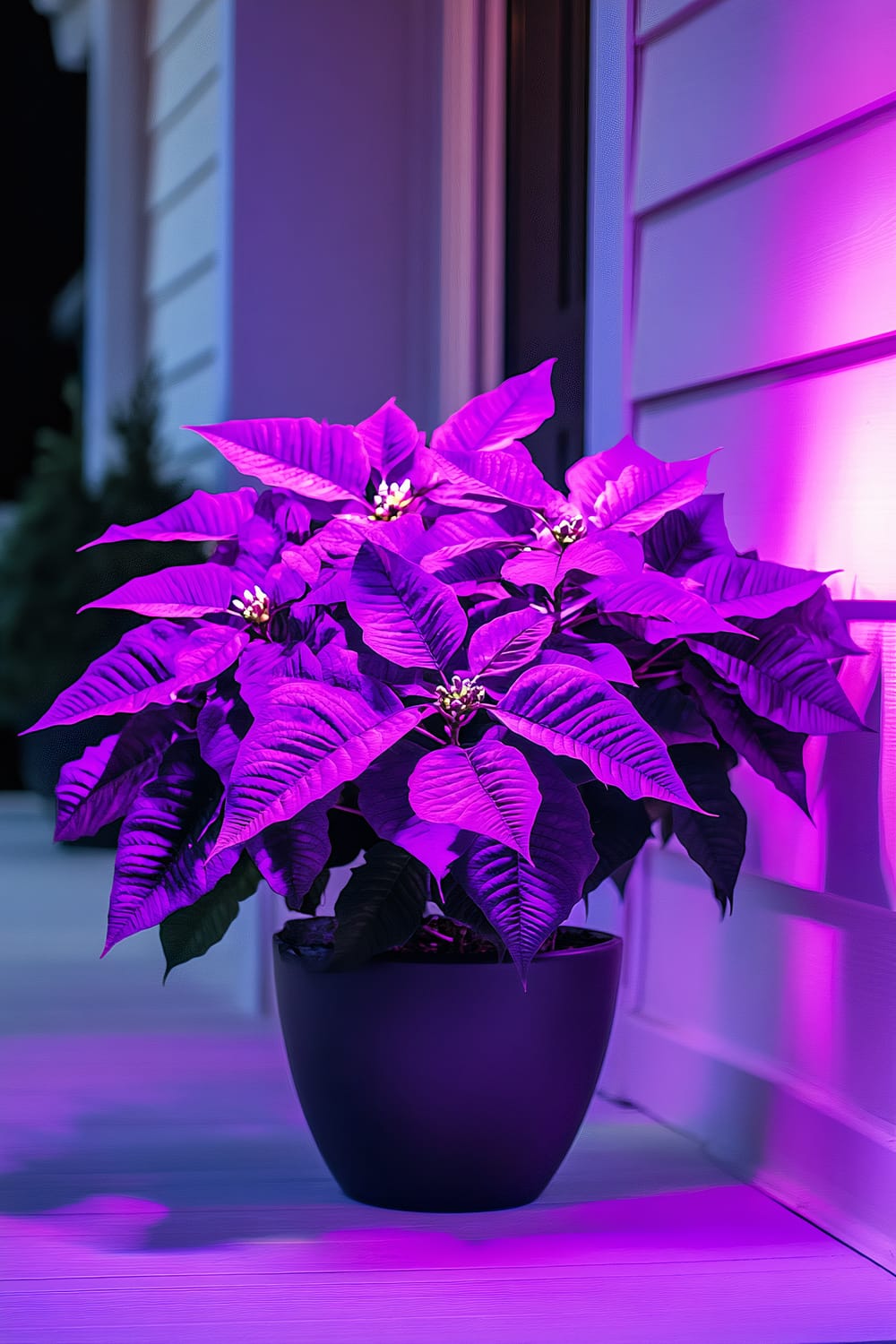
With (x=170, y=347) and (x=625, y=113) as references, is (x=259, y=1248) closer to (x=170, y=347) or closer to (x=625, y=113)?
(x=625, y=113)

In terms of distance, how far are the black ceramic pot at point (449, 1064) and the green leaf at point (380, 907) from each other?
5 cm

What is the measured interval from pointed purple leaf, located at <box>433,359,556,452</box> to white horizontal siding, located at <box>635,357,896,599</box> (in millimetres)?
235

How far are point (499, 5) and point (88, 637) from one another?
6.84 feet

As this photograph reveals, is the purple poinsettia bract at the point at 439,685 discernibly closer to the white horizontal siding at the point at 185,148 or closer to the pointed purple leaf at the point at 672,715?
the pointed purple leaf at the point at 672,715

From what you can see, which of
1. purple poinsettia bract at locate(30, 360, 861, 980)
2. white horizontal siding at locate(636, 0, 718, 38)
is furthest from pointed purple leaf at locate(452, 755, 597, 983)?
white horizontal siding at locate(636, 0, 718, 38)

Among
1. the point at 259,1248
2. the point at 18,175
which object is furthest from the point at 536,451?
the point at 18,175

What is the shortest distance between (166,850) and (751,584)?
18.6 inches

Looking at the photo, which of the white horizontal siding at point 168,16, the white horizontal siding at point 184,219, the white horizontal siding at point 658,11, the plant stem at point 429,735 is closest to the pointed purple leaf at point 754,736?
the plant stem at point 429,735

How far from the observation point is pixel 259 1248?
1134mm

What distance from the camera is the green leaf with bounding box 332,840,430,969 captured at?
1.07 m

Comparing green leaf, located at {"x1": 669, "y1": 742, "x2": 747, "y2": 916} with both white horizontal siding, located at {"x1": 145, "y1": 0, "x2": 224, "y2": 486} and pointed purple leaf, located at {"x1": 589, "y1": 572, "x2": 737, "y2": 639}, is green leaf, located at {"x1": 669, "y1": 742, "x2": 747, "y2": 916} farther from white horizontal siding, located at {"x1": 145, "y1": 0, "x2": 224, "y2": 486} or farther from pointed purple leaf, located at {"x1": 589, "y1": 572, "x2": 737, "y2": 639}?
white horizontal siding, located at {"x1": 145, "y1": 0, "x2": 224, "y2": 486}

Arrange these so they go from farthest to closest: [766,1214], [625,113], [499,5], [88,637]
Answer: [88,637] → [499,5] → [625,113] → [766,1214]

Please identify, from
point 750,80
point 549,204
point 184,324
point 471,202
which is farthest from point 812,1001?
point 184,324

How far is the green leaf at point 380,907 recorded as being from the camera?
42.2 inches
